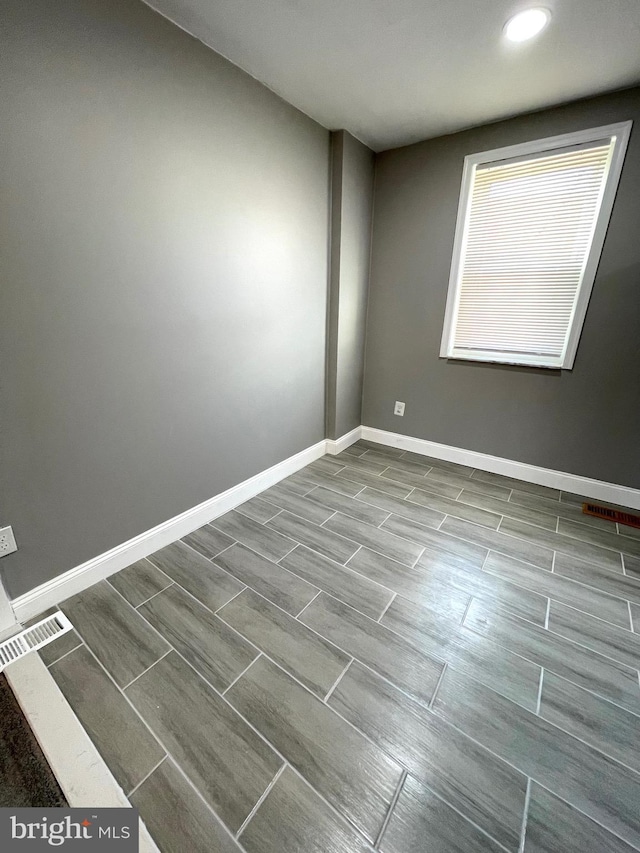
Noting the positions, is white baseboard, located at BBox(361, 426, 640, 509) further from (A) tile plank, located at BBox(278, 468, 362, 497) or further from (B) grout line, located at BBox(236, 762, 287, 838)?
(B) grout line, located at BBox(236, 762, 287, 838)

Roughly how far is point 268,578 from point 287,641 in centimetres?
37

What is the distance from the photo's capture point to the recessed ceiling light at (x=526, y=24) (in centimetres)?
140

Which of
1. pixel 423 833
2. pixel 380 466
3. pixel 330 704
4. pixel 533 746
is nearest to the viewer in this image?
pixel 423 833

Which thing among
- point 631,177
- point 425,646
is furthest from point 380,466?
Answer: point 631,177

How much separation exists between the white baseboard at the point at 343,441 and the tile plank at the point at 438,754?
6.53 feet

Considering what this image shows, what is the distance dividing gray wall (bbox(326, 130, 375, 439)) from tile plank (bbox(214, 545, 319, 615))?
149 centimetres

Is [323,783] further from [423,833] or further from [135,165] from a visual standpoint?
[135,165]

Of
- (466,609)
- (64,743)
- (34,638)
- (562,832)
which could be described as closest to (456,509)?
(466,609)

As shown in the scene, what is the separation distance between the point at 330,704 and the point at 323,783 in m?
0.21

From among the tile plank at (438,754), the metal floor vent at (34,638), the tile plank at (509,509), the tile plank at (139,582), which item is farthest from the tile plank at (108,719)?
the tile plank at (509,509)

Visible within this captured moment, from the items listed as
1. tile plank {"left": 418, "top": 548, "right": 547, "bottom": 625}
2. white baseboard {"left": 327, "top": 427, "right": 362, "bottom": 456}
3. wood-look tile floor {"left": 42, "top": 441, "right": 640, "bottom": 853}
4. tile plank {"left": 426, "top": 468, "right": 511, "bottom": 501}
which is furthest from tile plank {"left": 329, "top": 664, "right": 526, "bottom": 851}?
white baseboard {"left": 327, "top": 427, "right": 362, "bottom": 456}

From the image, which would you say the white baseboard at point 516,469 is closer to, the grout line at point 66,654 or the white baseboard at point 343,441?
the white baseboard at point 343,441

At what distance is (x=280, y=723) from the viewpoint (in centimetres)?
114

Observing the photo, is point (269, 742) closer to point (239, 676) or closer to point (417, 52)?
point (239, 676)
